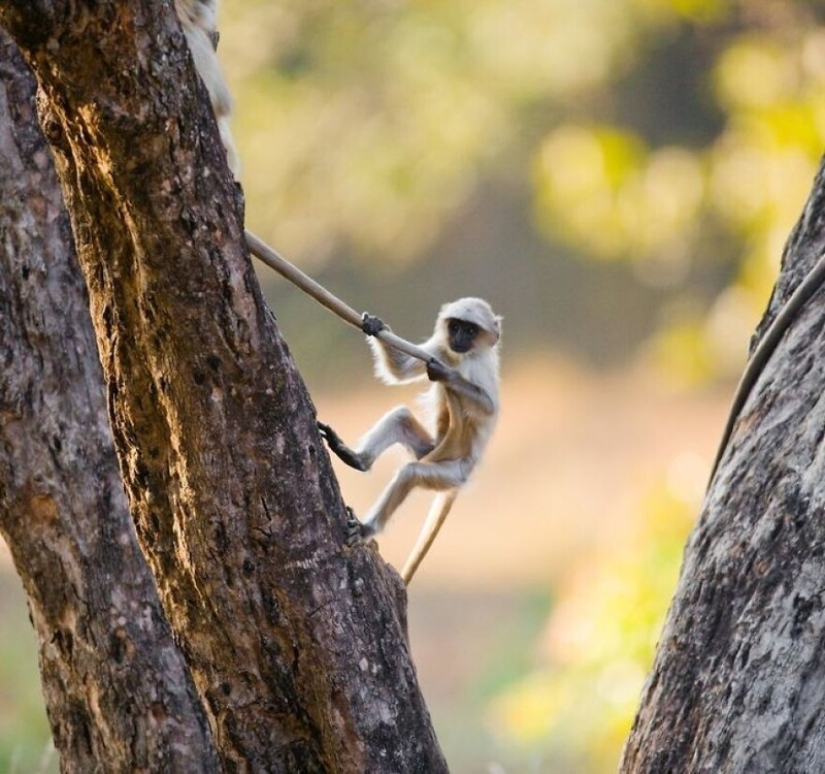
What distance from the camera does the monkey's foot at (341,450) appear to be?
12.9 feet

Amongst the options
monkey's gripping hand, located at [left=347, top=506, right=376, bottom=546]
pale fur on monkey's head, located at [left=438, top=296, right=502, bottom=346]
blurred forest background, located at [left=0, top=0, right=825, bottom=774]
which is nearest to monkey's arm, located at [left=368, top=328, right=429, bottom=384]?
pale fur on monkey's head, located at [left=438, top=296, right=502, bottom=346]

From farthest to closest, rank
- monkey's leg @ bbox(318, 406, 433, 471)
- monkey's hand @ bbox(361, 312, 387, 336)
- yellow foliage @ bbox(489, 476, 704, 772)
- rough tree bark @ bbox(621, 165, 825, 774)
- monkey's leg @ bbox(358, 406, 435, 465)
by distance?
yellow foliage @ bbox(489, 476, 704, 772) → monkey's leg @ bbox(358, 406, 435, 465) → monkey's leg @ bbox(318, 406, 433, 471) → monkey's hand @ bbox(361, 312, 387, 336) → rough tree bark @ bbox(621, 165, 825, 774)

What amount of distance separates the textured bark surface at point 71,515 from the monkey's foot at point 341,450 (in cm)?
66

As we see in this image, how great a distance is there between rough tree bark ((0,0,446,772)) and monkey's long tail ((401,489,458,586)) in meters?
0.83

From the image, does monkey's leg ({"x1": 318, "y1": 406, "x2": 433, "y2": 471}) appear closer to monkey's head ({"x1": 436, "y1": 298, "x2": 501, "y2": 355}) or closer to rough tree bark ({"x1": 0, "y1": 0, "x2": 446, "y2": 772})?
monkey's head ({"x1": 436, "y1": 298, "x2": 501, "y2": 355})

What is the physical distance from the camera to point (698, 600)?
3.16 metres

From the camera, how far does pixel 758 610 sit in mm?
3033

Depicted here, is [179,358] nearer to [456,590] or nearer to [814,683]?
[814,683]

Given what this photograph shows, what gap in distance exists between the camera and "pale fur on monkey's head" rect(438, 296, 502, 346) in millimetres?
4691

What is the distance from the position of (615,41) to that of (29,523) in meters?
11.3

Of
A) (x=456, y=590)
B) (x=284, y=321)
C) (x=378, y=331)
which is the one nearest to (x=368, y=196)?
(x=284, y=321)

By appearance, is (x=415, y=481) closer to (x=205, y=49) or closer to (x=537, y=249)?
(x=205, y=49)

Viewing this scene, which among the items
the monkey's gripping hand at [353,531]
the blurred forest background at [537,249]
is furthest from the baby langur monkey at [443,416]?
the blurred forest background at [537,249]

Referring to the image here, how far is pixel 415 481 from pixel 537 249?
532 inches
